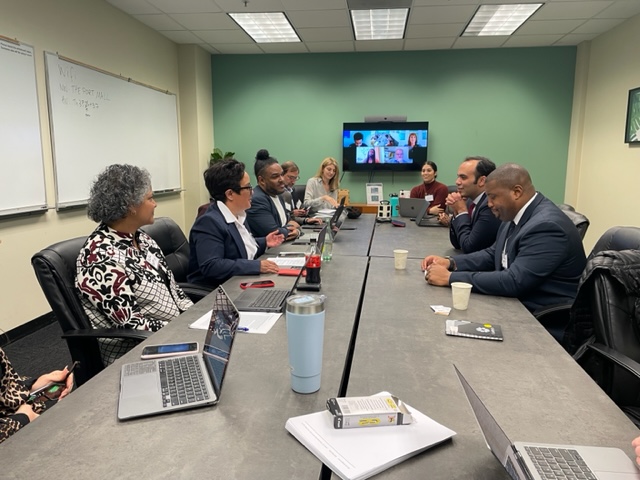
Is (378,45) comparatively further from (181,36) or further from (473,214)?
(473,214)

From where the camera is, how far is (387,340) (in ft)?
4.75

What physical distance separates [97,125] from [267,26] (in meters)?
2.22

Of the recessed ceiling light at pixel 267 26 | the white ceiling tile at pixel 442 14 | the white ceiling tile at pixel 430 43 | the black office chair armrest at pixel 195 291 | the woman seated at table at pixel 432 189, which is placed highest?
the recessed ceiling light at pixel 267 26

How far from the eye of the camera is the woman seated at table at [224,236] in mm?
2291

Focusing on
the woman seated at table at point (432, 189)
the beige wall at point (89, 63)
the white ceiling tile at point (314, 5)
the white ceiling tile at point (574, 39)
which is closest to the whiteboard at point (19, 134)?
the beige wall at point (89, 63)

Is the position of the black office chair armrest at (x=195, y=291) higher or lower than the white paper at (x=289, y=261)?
lower

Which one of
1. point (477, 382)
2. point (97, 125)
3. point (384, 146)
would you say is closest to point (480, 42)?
point (384, 146)

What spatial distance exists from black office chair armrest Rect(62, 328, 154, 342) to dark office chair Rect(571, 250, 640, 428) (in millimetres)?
1549

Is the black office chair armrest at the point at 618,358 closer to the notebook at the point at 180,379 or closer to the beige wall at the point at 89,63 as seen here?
the notebook at the point at 180,379

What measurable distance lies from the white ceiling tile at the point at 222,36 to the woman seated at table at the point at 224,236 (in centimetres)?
342

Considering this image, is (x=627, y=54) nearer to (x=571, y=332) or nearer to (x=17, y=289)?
(x=571, y=332)

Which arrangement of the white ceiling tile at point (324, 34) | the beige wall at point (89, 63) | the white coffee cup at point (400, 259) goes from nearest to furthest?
the white coffee cup at point (400, 259)
the beige wall at point (89, 63)
the white ceiling tile at point (324, 34)

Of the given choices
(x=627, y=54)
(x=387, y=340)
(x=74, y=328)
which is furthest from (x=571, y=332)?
(x=627, y=54)

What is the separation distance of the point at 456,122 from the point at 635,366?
533cm
